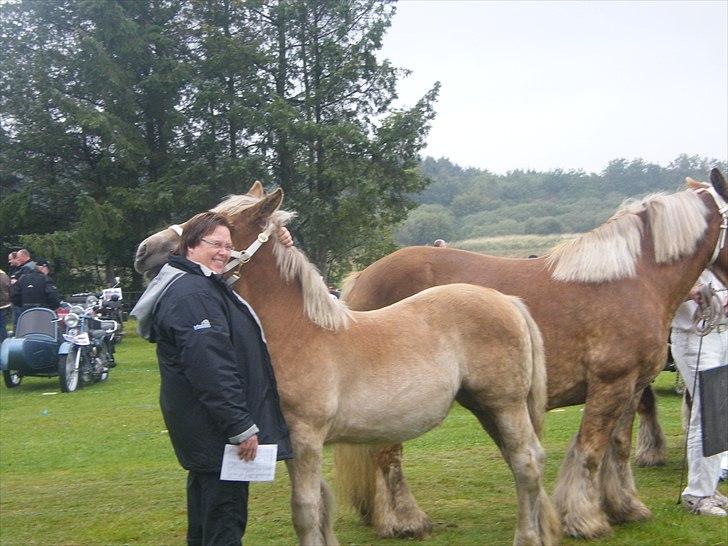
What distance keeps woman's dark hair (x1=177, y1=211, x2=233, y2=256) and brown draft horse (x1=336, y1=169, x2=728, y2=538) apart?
2.02 metres

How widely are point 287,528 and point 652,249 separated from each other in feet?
10.0

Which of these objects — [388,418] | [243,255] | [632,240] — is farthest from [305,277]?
[632,240]

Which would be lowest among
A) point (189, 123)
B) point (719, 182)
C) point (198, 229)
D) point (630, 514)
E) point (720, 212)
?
point (630, 514)

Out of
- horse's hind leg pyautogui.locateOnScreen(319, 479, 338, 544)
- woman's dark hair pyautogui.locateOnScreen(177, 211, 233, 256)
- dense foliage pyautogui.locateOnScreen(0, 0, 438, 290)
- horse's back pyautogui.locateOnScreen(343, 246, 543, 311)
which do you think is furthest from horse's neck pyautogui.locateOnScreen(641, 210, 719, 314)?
dense foliage pyautogui.locateOnScreen(0, 0, 438, 290)

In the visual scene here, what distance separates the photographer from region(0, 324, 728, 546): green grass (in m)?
5.02

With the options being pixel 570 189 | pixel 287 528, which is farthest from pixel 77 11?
pixel 570 189

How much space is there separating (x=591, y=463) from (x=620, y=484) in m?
0.49

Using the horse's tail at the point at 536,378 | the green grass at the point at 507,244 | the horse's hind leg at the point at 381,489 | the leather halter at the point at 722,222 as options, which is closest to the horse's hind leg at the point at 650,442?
the leather halter at the point at 722,222

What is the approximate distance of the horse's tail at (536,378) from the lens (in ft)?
14.6

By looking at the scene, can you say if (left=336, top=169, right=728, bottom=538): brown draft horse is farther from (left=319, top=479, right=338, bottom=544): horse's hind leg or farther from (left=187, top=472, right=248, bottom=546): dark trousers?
(left=187, top=472, right=248, bottom=546): dark trousers

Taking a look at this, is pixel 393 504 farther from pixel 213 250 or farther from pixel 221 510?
pixel 213 250

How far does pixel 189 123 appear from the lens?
2752 centimetres

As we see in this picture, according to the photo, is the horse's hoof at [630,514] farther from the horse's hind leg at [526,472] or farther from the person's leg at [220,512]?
the person's leg at [220,512]

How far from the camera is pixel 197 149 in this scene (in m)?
27.2
